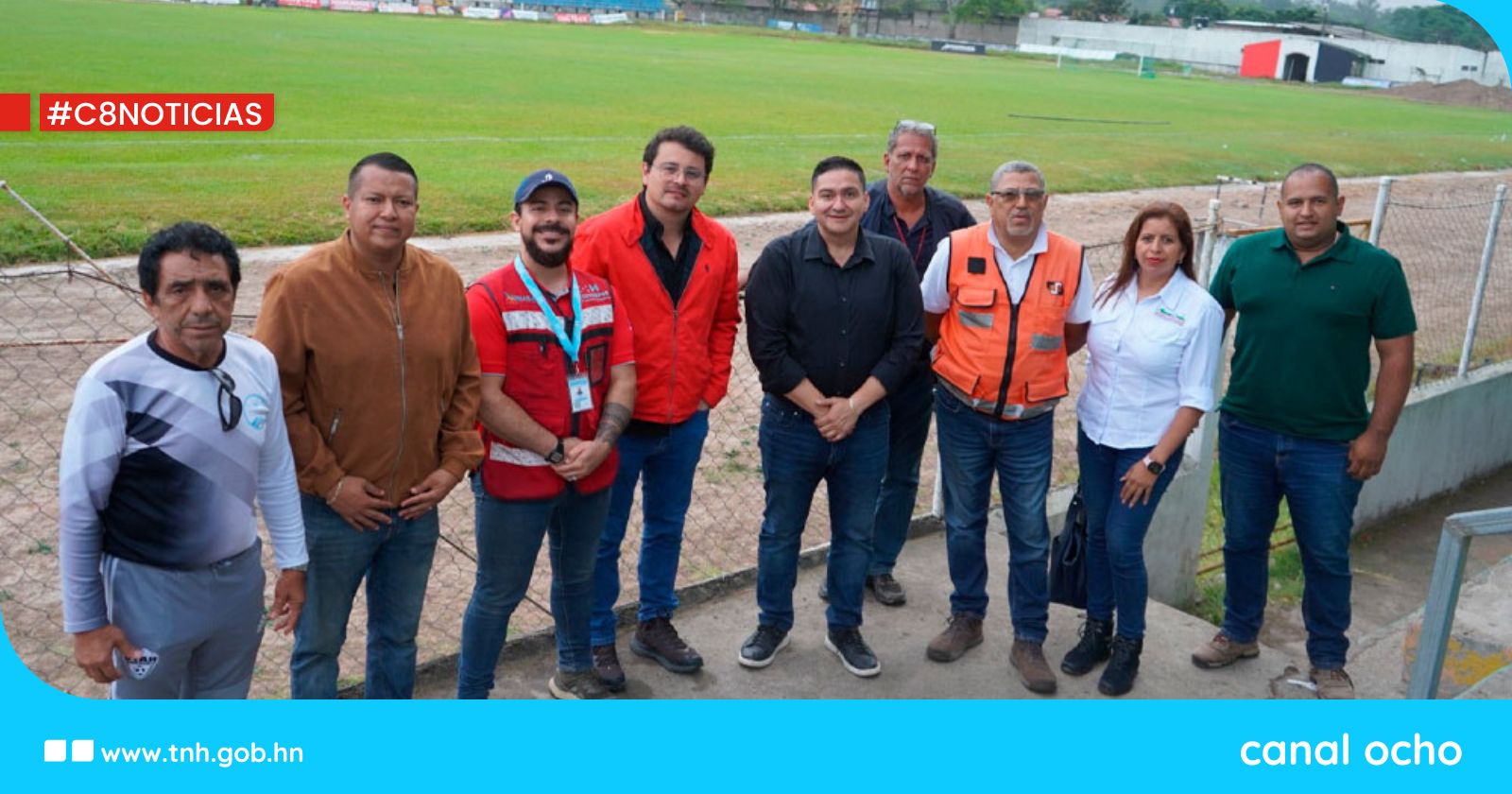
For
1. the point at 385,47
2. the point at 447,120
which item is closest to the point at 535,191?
the point at 447,120

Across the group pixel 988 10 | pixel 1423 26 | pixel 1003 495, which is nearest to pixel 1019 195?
pixel 1003 495

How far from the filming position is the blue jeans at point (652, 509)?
434 centimetres

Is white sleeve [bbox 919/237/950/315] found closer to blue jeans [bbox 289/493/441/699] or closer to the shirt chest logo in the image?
blue jeans [bbox 289/493/441/699]

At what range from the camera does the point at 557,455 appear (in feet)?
12.5

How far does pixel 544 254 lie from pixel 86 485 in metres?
1.45

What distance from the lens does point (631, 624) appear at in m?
4.90

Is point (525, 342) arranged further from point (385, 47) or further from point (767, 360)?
point (385, 47)

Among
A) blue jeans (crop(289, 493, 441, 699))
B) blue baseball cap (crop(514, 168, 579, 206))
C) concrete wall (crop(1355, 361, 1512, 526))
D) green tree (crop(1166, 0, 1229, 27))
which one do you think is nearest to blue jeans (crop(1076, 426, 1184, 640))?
blue baseball cap (crop(514, 168, 579, 206))

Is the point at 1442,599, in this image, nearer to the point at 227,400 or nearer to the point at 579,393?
the point at 579,393

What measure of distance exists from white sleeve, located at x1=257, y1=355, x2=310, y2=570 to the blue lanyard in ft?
2.83

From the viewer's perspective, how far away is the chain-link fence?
498cm

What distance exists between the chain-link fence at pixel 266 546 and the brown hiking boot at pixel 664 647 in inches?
29.6

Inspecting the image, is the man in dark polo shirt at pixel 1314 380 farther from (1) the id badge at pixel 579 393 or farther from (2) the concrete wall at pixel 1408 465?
(1) the id badge at pixel 579 393

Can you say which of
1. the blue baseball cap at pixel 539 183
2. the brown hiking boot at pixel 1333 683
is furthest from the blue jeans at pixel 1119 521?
the blue baseball cap at pixel 539 183
